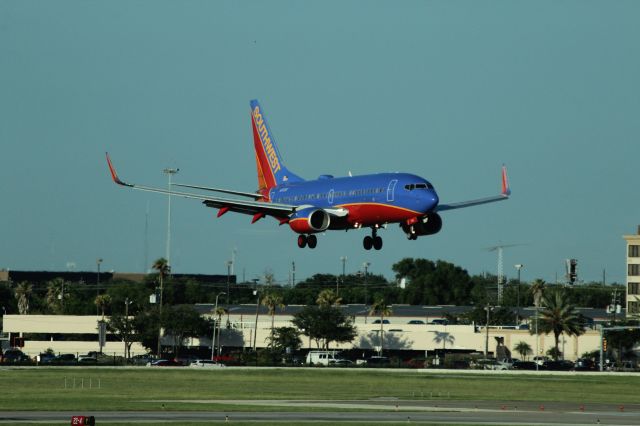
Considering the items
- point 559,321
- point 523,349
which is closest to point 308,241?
point 559,321

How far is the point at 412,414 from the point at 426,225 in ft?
40.5

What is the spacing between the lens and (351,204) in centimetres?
9056

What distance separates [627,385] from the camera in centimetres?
12681

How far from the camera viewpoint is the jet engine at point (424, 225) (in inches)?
3457

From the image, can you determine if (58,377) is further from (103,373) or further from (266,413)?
(266,413)

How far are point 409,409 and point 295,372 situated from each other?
183 ft

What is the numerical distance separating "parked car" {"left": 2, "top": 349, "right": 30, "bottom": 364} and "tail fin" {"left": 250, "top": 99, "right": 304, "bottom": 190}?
59.5 m

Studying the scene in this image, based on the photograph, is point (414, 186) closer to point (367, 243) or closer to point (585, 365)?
point (367, 243)

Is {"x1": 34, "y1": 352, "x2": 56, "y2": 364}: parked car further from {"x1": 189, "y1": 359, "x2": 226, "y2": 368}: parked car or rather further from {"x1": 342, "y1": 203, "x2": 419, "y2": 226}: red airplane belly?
{"x1": 342, "y1": 203, "x2": 419, "y2": 226}: red airplane belly

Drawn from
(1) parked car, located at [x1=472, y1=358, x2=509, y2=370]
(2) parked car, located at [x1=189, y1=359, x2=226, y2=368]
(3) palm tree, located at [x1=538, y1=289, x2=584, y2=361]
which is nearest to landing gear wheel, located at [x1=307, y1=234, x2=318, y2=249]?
(2) parked car, located at [x1=189, y1=359, x2=226, y2=368]

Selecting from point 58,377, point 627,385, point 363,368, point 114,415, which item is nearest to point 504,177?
point 114,415

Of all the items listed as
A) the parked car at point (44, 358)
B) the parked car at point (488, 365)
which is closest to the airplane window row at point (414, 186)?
the parked car at point (488, 365)

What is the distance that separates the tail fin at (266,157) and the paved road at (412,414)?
68.4 feet

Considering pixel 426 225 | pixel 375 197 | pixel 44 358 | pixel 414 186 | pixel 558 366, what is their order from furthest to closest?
pixel 44 358, pixel 558 366, pixel 375 197, pixel 426 225, pixel 414 186
